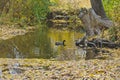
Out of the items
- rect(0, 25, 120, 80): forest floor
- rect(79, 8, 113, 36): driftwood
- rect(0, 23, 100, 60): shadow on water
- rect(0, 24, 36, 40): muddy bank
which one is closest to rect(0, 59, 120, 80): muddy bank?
rect(0, 25, 120, 80): forest floor

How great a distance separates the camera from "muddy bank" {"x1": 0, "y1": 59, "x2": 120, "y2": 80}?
961 cm

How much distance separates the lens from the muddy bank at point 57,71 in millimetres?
9609

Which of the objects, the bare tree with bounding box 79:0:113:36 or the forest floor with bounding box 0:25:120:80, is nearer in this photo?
the forest floor with bounding box 0:25:120:80

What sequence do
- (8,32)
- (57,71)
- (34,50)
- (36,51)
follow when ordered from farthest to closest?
(8,32) < (34,50) < (36,51) < (57,71)

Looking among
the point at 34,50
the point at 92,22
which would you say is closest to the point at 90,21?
the point at 92,22

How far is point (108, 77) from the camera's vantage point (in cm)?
927

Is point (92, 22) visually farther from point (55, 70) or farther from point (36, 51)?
point (55, 70)

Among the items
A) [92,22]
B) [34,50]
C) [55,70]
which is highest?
[92,22]

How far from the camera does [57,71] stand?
34.7 ft

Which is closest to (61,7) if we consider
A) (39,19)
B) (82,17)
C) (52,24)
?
(52,24)

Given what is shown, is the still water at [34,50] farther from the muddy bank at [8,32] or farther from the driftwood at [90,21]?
the driftwood at [90,21]

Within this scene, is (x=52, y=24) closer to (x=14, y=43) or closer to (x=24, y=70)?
(x=14, y=43)

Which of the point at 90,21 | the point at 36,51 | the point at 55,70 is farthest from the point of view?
the point at 90,21

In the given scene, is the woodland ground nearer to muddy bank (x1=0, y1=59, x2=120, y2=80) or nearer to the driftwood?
muddy bank (x1=0, y1=59, x2=120, y2=80)
